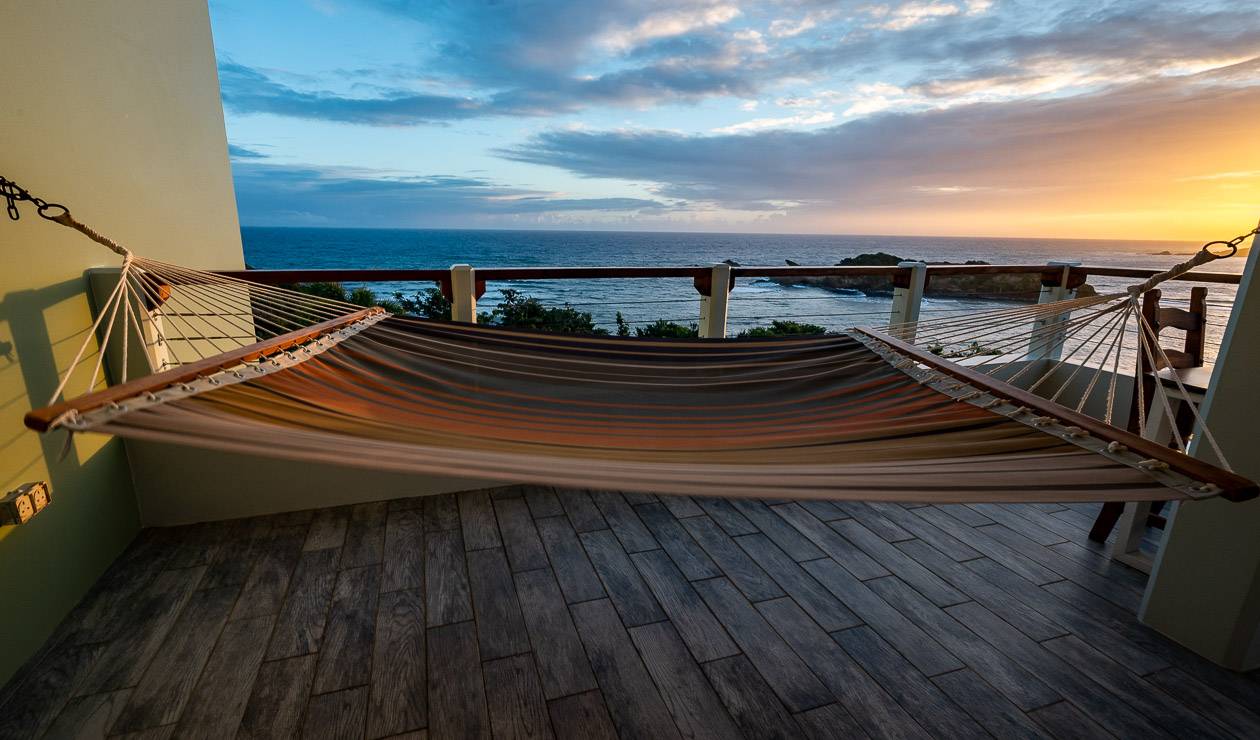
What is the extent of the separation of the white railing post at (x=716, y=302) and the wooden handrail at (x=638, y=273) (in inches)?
1.8

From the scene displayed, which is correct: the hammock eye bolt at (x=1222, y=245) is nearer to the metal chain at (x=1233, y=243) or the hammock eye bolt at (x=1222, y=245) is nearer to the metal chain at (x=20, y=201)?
the metal chain at (x=1233, y=243)

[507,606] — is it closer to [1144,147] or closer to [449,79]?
[1144,147]

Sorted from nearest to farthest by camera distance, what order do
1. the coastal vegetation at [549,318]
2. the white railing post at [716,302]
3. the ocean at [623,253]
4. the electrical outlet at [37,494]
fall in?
the electrical outlet at [37,494] → the white railing post at [716,302] → the coastal vegetation at [549,318] → the ocean at [623,253]

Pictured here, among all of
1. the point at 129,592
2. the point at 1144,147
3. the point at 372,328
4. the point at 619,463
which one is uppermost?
the point at 1144,147

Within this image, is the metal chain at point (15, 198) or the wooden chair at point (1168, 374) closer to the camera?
the metal chain at point (15, 198)

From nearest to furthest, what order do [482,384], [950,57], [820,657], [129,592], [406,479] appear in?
[820,657]
[482,384]
[129,592]
[406,479]
[950,57]

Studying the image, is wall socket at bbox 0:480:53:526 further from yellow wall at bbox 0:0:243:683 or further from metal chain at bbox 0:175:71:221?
metal chain at bbox 0:175:71:221

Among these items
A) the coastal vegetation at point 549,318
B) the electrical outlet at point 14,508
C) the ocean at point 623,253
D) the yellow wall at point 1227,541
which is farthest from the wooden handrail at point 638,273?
the ocean at point 623,253

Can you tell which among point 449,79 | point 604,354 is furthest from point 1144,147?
point 449,79

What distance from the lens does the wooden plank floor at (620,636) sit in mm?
1205

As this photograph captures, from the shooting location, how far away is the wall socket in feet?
4.34

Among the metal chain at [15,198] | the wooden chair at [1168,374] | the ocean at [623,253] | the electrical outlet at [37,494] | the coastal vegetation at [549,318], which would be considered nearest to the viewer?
the metal chain at [15,198]

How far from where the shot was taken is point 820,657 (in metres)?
1.40

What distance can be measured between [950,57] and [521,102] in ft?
55.8
